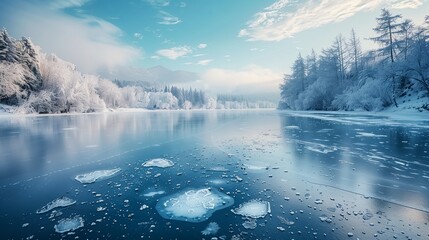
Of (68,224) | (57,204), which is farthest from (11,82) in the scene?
(68,224)

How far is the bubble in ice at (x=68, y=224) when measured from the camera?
11.9 ft

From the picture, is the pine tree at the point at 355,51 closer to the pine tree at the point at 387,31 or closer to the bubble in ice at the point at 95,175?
the pine tree at the point at 387,31

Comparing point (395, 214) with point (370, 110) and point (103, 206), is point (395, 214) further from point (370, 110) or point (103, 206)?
point (370, 110)

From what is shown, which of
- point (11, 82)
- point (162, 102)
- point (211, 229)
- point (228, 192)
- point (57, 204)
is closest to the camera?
point (211, 229)

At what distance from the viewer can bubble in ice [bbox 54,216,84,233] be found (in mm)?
3621

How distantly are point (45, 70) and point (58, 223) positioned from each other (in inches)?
2475

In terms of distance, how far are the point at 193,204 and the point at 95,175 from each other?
138 inches

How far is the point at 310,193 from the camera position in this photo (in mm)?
5000

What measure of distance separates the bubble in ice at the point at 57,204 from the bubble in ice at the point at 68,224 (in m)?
0.67

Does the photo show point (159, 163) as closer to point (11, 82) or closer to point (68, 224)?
point (68, 224)

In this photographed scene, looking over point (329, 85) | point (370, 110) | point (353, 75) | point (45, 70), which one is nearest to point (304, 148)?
point (370, 110)

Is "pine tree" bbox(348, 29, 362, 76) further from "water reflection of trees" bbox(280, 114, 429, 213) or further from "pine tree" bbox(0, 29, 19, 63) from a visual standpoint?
"pine tree" bbox(0, 29, 19, 63)

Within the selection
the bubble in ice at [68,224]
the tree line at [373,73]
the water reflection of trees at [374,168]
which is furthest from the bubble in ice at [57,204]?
the tree line at [373,73]

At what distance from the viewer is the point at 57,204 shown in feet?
14.8
